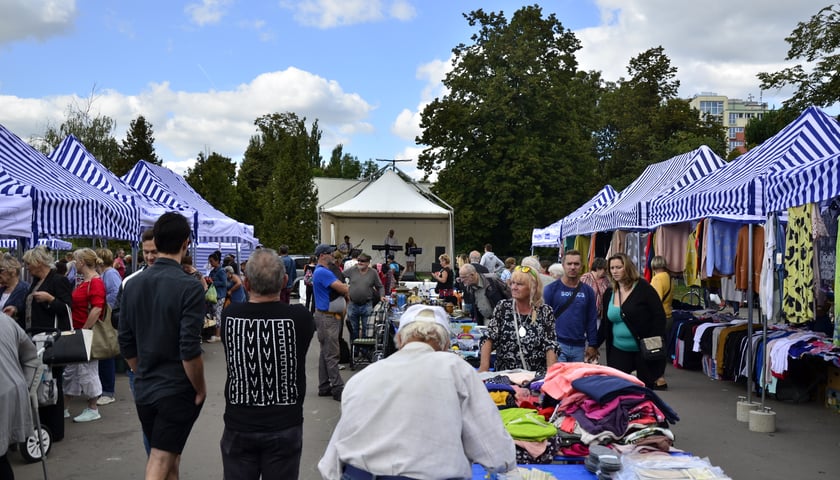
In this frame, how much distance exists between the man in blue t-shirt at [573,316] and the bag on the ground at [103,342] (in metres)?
4.29

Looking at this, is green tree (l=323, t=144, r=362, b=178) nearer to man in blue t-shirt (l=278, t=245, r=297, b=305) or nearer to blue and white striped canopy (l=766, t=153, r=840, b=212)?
man in blue t-shirt (l=278, t=245, r=297, b=305)

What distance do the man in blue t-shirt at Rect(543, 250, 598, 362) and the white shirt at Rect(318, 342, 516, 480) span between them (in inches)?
150

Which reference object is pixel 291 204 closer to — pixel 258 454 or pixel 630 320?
pixel 630 320

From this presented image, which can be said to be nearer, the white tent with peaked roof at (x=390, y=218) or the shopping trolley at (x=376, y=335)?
the shopping trolley at (x=376, y=335)

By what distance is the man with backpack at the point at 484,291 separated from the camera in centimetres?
928

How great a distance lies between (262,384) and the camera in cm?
344

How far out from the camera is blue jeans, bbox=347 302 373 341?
410 inches

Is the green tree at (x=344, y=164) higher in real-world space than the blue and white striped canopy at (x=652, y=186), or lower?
higher

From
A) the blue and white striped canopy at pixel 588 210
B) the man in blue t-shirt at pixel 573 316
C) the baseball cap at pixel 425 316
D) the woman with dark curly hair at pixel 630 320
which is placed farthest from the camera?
the blue and white striped canopy at pixel 588 210

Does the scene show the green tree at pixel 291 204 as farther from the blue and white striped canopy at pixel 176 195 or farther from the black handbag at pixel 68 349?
the black handbag at pixel 68 349

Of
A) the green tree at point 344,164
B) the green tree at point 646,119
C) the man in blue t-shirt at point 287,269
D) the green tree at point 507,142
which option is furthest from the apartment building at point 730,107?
Result: the man in blue t-shirt at point 287,269

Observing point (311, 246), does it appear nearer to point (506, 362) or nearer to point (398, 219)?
point (398, 219)

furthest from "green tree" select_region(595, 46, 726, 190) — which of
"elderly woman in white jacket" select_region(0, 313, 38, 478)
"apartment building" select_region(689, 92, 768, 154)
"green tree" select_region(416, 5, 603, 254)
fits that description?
"apartment building" select_region(689, 92, 768, 154)

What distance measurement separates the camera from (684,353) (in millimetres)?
10688
